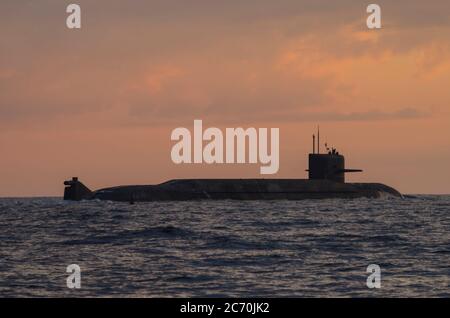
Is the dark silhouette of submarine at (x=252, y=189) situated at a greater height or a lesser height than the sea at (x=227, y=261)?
greater

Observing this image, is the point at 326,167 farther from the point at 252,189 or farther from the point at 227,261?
the point at 227,261

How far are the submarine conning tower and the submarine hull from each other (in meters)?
1.55

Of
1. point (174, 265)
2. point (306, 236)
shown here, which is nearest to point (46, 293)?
point (174, 265)

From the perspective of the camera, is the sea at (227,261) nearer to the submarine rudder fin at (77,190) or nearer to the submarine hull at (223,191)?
the submarine hull at (223,191)

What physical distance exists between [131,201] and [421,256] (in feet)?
260

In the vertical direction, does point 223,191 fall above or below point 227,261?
above

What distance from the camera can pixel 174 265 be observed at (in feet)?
96.4

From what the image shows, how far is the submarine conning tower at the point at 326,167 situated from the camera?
12564cm

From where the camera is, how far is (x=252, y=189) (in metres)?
119

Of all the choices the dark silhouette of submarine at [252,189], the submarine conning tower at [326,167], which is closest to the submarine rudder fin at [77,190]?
the dark silhouette of submarine at [252,189]

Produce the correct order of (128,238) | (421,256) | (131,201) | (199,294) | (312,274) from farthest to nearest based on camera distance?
(131,201)
(128,238)
(421,256)
(312,274)
(199,294)

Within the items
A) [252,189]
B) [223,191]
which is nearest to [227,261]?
[223,191]

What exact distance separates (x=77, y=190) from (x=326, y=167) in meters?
37.9
